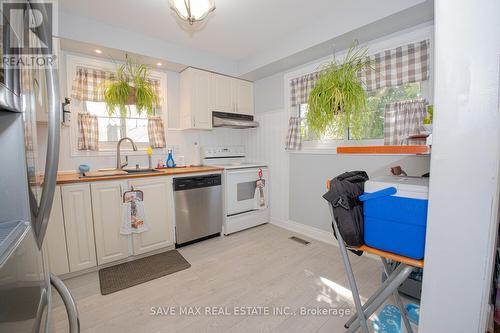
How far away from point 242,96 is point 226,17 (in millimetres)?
1361

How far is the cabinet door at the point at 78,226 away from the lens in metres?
2.03

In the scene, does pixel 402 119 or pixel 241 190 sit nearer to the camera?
pixel 402 119

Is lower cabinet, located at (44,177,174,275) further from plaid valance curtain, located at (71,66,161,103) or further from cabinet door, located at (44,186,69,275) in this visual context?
plaid valance curtain, located at (71,66,161,103)

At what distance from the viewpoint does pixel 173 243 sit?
2670 millimetres

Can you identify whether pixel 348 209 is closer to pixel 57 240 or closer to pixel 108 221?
pixel 108 221

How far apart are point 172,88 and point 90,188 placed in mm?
1786

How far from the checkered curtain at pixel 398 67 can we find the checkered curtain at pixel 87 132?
3141 millimetres

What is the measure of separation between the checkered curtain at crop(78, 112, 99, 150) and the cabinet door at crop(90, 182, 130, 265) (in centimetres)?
73

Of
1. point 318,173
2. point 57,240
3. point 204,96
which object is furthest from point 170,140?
point 318,173

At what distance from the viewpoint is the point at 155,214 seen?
252 centimetres

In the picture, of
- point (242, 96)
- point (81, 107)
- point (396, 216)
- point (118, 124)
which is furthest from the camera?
point (242, 96)

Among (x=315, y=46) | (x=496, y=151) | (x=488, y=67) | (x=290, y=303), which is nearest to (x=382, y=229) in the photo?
(x=496, y=151)

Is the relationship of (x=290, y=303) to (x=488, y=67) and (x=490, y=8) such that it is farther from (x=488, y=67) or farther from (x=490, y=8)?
(x=490, y=8)

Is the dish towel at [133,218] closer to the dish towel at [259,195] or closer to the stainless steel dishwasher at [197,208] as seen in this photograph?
the stainless steel dishwasher at [197,208]
